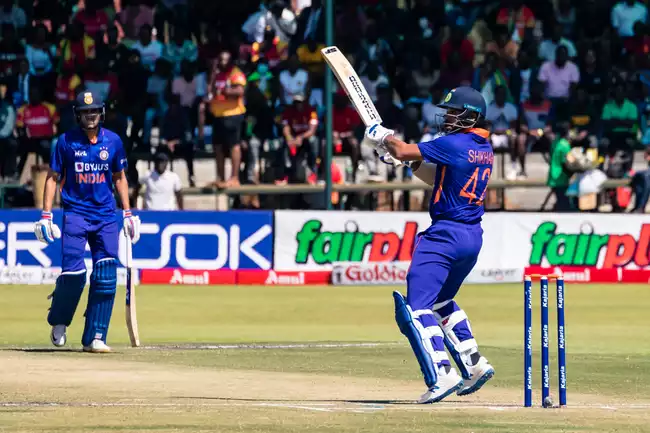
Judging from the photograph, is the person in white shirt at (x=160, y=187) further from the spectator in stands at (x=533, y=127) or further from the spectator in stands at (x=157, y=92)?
the spectator in stands at (x=533, y=127)

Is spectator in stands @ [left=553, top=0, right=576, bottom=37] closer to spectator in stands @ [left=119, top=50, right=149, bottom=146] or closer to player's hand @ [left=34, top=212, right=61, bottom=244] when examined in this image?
spectator in stands @ [left=119, top=50, right=149, bottom=146]

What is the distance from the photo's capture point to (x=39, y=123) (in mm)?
26531

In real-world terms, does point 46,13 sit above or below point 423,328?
above

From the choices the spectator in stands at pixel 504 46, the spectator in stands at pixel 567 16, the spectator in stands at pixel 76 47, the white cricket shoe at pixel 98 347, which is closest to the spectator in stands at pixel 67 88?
the spectator in stands at pixel 76 47

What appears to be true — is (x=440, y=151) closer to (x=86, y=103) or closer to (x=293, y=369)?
(x=293, y=369)

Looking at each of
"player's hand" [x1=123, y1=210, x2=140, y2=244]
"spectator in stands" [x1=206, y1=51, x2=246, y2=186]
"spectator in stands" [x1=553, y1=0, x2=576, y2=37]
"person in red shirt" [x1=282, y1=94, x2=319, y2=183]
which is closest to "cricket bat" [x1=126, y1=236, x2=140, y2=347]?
"player's hand" [x1=123, y1=210, x2=140, y2=244]

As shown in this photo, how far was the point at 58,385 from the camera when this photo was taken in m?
11.3

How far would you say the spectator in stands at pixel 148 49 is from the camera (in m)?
27.5

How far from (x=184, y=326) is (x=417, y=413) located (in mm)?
8416

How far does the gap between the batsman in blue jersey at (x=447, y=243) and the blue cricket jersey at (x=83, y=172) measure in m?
4.20

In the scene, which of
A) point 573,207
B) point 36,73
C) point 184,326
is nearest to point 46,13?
point 36,73

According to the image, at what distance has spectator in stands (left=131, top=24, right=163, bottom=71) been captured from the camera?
2753 cm

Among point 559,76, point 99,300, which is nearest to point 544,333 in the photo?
point 99,300

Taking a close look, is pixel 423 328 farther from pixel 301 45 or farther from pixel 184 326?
pixel 301 45
